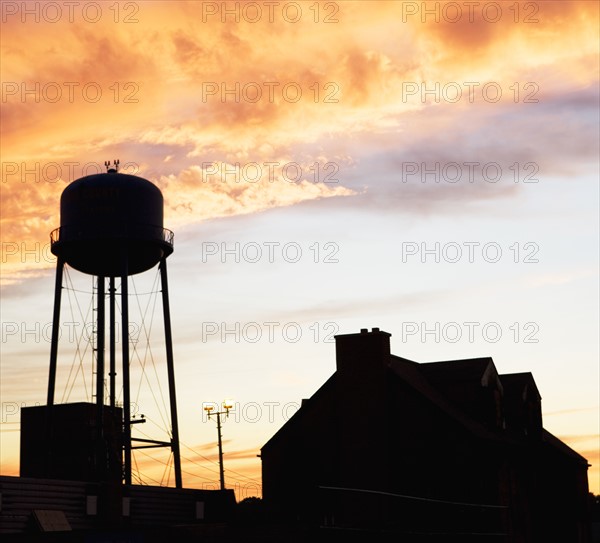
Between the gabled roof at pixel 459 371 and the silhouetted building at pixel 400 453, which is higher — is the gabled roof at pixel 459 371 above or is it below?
above

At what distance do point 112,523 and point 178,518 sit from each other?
16.8 ft

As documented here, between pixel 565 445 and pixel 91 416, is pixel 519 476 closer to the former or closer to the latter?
pixel 565 445

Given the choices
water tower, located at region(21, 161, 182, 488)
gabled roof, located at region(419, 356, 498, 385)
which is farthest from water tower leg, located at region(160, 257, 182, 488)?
gabled roof, located at region(419, 356, 498, 385)

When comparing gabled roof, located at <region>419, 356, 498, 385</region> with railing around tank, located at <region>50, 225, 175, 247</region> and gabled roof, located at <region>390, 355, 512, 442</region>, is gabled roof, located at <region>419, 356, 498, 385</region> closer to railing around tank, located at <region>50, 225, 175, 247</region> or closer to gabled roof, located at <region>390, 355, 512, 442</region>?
gabled roof, located at <region>390, 355, 512, 442</region>

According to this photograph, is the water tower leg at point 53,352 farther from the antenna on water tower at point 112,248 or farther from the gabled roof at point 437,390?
the gabled roof at point 437,390

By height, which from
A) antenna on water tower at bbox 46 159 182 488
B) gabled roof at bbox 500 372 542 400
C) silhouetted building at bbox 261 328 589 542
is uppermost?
antenna on water tower at bbox 46 159 182 488

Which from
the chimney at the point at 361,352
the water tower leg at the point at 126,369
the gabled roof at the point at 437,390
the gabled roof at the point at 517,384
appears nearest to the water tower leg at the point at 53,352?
the water tower leg at the point at 126,369

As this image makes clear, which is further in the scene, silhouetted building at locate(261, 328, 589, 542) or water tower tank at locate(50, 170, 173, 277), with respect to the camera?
water tower tank at locate(50, 170, 173, 277)

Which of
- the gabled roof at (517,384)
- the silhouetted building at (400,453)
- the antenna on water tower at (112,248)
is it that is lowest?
the silhouetted building at (400,453)

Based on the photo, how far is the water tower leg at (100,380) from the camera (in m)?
46.7

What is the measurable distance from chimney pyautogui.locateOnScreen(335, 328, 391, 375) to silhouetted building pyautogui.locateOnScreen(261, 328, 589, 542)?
1.7 inches

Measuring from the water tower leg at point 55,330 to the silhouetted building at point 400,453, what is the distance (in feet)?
32.7

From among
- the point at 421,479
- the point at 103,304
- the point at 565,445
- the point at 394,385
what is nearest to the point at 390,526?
the point at 421,479

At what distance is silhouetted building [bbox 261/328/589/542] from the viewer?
43.3 meters
